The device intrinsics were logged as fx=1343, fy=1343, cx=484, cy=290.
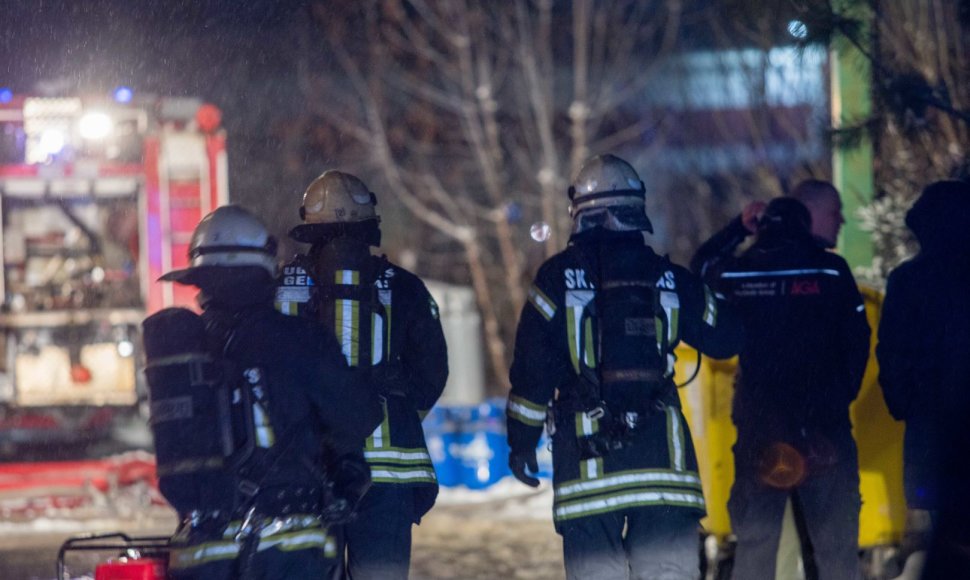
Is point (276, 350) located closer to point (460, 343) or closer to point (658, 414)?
point (658, 414)

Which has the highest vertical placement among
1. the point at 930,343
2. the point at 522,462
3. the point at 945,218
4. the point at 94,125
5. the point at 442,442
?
the point at 94,125

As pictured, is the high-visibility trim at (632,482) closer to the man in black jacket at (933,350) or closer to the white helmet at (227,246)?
the man in black jacket at (933,350)

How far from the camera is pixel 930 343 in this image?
16.9ft

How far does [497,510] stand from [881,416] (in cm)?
378

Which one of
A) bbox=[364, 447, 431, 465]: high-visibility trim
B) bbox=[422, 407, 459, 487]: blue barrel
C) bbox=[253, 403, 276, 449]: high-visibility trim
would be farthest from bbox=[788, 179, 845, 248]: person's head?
bbox=[422, 407, 459, 487]: blue barrel

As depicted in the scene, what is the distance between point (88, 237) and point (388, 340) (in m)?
6.73

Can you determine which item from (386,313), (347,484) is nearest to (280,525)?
(347,484)

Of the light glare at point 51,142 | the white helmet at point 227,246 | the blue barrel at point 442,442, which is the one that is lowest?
the blue barrel at point 442,442

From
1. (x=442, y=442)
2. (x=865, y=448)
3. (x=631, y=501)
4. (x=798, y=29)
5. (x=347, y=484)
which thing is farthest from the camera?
(x=442, y=442)

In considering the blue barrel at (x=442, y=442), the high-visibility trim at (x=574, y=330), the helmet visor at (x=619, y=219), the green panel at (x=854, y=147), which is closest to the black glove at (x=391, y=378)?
the high-visibility trim at (x=574, y=330)

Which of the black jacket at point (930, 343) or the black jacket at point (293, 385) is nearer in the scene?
the black jacket at point (293, 385)

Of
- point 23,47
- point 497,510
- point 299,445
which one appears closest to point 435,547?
point 497,510

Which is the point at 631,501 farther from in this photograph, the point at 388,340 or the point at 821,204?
the point at 821,204

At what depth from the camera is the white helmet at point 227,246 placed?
12.6 feet
